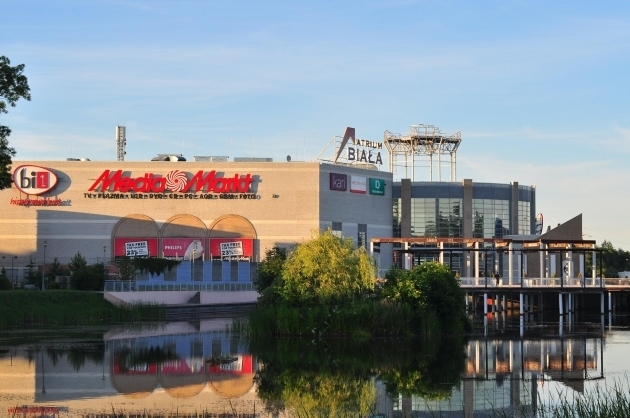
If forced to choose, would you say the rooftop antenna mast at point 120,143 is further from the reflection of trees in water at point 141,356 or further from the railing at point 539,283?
the reflection of trees in water at point 141,356

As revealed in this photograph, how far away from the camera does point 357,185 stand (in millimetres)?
108312

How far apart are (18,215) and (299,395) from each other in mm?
74974

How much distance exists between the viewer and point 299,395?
103 feet

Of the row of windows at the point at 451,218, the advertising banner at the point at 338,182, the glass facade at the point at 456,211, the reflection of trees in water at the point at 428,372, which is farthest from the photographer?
the row of windows at the point at 451,218

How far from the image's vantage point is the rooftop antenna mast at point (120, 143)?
109062 millimetres

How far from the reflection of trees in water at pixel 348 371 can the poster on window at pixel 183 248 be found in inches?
2128

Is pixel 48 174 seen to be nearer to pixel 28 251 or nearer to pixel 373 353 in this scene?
pixel 28 251

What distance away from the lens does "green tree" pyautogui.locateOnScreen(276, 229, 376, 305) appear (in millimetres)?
48906

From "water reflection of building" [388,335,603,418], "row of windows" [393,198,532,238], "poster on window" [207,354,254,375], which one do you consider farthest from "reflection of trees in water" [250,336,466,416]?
"row of windows" [393,198,532,238]

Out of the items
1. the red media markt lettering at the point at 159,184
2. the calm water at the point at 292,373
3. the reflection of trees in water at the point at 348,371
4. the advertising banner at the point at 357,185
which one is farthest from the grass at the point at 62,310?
the advertising banner at the point at 357,185

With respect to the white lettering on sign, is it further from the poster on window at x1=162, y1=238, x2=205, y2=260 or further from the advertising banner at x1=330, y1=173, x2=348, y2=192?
the advertising banner at x1=330, y1=173, x2=348, y2=192

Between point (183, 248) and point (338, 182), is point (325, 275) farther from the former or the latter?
point (338, 182)

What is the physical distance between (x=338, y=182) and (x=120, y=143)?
2308cm

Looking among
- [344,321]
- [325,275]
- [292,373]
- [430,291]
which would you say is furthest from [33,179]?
[292,373]
